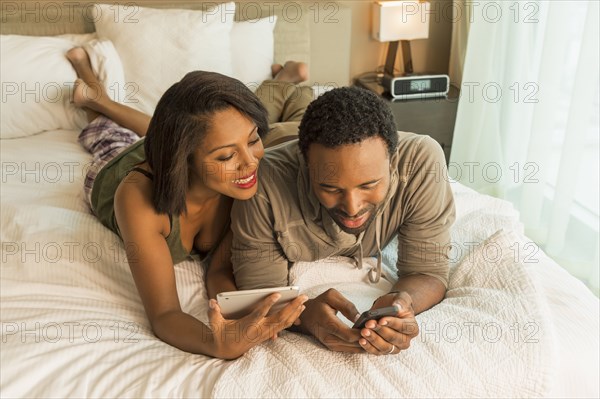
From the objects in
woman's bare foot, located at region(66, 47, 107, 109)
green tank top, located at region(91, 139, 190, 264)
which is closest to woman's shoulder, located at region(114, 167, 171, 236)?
green tank top, located at region(91, 139, 190, 264)

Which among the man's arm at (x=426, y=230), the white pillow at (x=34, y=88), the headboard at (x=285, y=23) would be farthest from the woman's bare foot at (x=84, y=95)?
the man's arm at (x=426, y=230)

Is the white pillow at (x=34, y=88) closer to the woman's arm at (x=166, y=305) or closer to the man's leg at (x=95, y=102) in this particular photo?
the man's leg at (x=95, y=102)

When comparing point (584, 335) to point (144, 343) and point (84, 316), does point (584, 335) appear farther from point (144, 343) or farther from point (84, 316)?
point (84, 316)

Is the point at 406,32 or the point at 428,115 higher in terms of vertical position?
the point at 406,32

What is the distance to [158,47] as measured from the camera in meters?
2.54

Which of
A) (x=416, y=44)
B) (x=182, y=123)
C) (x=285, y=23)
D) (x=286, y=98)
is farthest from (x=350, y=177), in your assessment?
(x=416, y=44)

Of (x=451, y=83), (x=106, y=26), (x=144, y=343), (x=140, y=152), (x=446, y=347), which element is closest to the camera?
(x=446, y=347)

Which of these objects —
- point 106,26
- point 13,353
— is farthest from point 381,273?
point 106,26

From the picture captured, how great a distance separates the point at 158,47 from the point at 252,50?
1.34 ft

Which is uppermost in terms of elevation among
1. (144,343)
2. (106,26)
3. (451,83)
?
(106,26)

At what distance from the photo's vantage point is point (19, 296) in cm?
142

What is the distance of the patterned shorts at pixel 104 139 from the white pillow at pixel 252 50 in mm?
637

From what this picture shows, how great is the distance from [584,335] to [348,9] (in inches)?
83.9

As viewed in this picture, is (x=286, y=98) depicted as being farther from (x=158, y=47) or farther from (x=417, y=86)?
(x=417, y=86)
